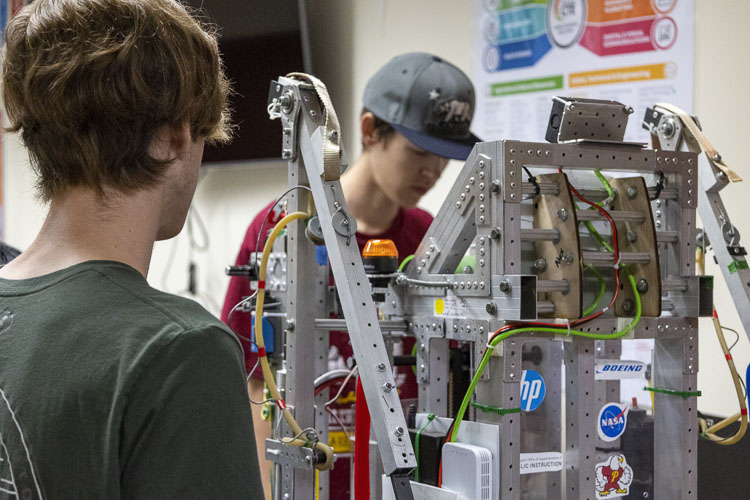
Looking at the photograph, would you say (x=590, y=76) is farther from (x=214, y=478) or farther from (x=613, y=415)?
(x=214, y=478)

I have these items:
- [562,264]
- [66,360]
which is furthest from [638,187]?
[66,360]

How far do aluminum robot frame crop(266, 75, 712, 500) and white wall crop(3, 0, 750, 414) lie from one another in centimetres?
78

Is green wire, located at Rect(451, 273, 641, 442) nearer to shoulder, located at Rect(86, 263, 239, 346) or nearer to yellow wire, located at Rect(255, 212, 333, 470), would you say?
yellow wire, located at Rect(255, 212, 333, 470)

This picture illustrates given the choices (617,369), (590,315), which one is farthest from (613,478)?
(590,315)

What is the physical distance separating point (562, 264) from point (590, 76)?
140 centimetres

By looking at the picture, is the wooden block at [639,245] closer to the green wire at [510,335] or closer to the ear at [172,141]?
the green wire at [510,335]

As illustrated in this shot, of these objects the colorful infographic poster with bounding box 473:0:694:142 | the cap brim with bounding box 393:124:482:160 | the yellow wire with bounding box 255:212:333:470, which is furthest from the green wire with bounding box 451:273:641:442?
the colorful infographic poster with bounding box 473:0:694:142

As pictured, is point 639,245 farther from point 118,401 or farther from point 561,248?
point 118,401

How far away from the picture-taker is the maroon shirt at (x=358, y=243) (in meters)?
2.29

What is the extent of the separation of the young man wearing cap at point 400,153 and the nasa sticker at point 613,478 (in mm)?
657

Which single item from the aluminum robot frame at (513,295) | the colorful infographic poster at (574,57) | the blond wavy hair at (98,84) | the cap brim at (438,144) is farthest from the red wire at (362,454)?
the colorful infographic poster at (574,57)

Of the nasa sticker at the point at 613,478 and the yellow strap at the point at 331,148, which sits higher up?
the yellow strap at the point at 331,148

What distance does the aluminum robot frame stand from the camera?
1.55m

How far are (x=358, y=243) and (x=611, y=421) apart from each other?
900 mm
